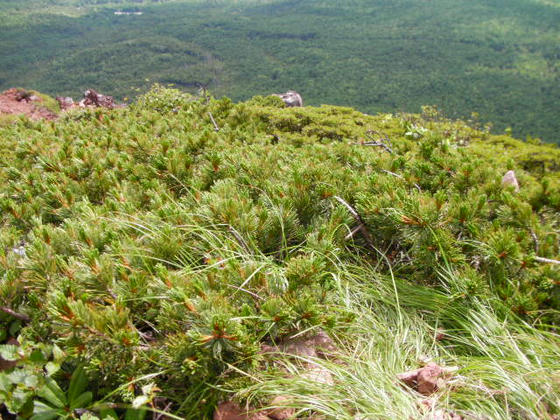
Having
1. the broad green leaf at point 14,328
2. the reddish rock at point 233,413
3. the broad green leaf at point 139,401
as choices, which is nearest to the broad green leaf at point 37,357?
the broad green leaf at point 14,328

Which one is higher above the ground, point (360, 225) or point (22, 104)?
point (360, 225)

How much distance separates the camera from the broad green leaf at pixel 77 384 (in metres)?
1.11

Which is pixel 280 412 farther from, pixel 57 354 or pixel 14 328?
pixel 14 328

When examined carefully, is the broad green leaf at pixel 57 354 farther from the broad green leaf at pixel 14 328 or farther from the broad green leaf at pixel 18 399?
the broad green leaf at pixel 14 328

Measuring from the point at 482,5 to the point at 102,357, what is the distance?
182 metres

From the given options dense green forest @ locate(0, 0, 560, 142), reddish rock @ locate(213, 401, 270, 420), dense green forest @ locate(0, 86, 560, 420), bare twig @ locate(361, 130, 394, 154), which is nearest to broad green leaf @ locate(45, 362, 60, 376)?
dense green forest @ locate(0, 86, 560, 420)

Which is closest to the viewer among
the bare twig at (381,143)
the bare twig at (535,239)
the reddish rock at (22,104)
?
the bare twig at (535,239)

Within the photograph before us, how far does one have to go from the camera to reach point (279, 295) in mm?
1267

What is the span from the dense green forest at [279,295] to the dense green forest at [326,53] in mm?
73021

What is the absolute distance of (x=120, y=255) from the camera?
1404 millimetres

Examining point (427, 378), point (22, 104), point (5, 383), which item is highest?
point (5, 383)

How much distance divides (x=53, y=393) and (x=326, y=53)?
435ft

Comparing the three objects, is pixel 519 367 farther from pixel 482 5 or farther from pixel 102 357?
pixel 482 5

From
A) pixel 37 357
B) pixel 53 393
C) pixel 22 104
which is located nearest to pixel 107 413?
pixel 53 393
